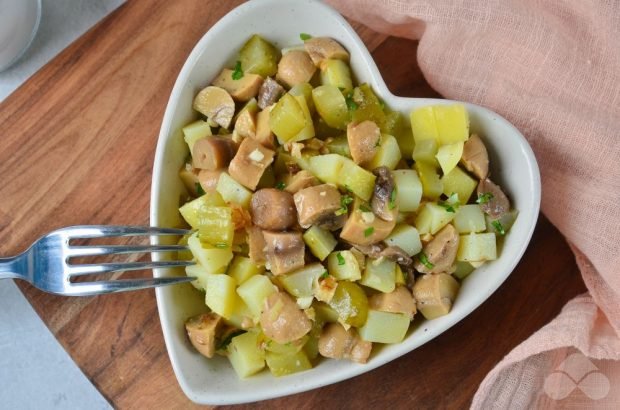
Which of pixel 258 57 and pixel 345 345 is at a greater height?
pixel 258 57

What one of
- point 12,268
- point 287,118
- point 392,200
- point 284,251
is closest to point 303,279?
point 284,251

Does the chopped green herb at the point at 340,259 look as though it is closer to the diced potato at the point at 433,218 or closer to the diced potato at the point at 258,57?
the diced potato at the point at 433,218

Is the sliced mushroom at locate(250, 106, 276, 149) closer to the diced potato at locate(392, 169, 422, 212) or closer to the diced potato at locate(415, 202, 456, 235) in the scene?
→ the diced potato at locate(392, 169, 422, 212)

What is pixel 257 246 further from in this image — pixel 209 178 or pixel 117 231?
pixel 117 231

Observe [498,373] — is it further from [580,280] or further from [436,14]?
[436,14]

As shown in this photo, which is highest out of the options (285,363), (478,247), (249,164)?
(249,164)

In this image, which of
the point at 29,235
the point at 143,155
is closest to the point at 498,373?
the point at 143,155

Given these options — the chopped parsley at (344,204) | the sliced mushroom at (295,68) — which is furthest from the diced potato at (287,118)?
the chopped parsley at (344,204)
